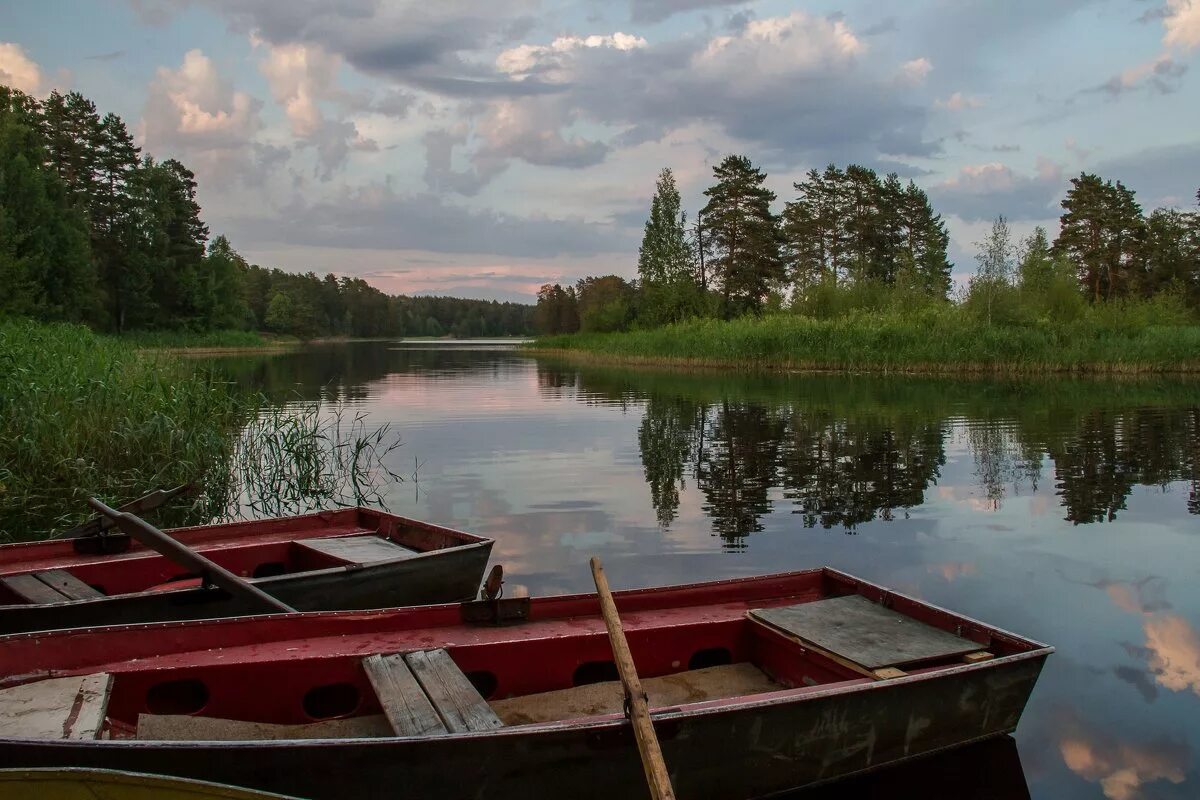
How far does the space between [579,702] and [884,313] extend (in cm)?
3721

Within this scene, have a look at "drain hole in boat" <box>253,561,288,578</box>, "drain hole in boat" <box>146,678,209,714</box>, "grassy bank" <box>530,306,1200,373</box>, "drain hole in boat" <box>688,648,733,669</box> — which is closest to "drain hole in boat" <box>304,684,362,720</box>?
"drain hole in boat" <box>146,678,209,714</box>

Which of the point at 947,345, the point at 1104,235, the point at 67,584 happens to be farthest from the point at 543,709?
the point at 1104,235

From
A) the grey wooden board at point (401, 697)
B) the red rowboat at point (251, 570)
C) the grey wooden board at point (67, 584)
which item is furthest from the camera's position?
the grey wooden board at point (67, 584)

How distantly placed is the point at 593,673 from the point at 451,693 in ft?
3.71

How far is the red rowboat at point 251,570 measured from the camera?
5910mm

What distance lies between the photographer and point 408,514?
1160 centimetres

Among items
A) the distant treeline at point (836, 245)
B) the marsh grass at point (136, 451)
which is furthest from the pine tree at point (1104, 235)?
the marsh grass at point (136, 451)

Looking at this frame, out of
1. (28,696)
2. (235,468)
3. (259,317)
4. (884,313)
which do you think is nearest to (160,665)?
→ (28,696)

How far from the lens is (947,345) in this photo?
33906 millimetres

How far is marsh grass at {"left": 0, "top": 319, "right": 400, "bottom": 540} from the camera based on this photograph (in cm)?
1071

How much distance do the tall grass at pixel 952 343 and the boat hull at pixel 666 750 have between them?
102 ft

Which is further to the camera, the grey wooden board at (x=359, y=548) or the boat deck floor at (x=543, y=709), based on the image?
the grey wooden board at (x=359, y=548)

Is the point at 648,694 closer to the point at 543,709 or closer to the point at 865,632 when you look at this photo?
the point at 543,709

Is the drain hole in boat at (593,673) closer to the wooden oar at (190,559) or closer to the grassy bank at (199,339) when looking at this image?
the wooden oar at (190,559)
